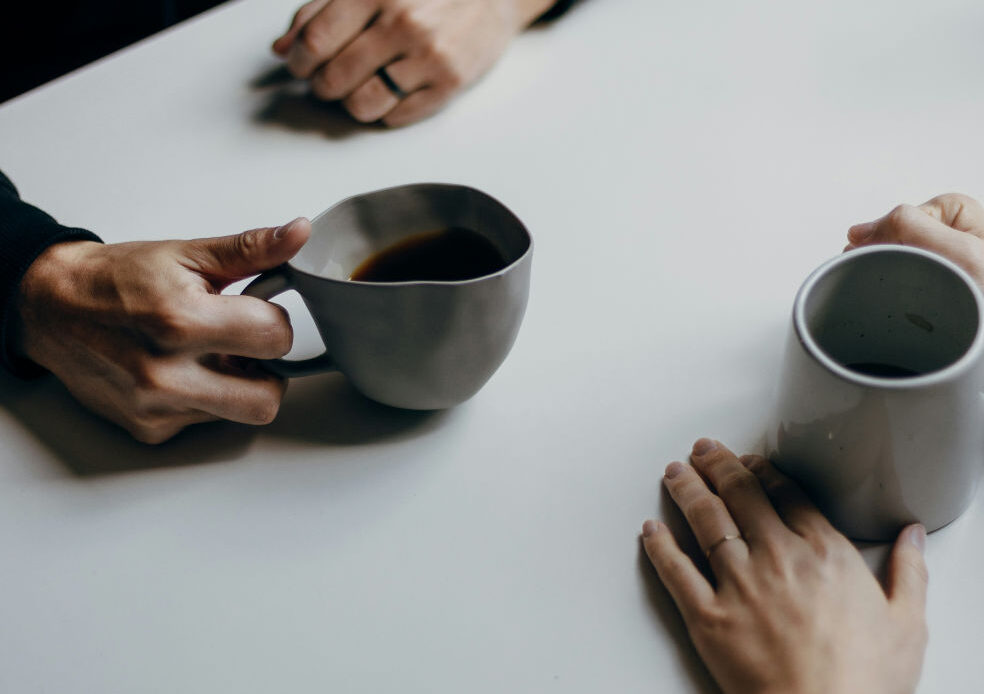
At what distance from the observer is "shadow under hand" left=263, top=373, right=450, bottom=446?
65 centimetres

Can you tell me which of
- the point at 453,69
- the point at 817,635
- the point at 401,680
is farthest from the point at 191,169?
the point at 817,635

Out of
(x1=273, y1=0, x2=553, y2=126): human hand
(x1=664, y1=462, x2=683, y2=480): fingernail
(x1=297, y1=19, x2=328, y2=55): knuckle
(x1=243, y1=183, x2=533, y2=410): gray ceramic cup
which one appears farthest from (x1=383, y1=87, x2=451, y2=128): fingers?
(x1=664, y1=462, x2=683, y2=480): fingernail

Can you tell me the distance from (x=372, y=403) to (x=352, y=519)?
106 millimetres

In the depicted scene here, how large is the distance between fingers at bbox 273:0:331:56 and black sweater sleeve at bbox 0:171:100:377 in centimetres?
34

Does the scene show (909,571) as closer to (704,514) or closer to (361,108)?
(704,514)

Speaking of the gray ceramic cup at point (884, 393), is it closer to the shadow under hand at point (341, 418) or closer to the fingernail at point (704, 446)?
the fingernail at point (704, 446)

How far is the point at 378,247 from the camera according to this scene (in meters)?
0.66

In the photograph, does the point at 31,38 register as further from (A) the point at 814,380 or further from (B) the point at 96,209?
(A) the point at 814,380

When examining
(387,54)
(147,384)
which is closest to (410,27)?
(387,54)

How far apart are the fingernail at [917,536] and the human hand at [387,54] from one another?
63cm

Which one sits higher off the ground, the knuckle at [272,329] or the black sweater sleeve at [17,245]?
the black sweater sleeve at [17,245]

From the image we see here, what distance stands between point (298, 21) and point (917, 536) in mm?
789

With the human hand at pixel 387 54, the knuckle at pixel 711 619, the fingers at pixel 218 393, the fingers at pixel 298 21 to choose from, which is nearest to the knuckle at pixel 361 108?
the human hand at pixel 387 54

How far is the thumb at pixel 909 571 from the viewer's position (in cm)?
50
